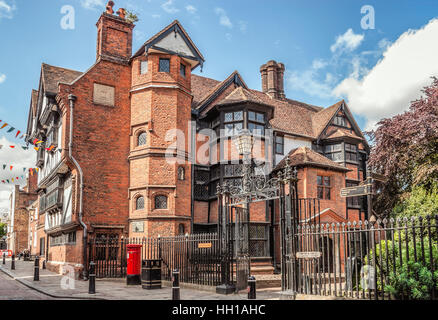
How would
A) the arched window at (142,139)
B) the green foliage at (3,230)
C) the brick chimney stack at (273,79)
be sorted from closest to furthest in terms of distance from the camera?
the arched window at (142,139) < the brick chimney stack at (273,79) < the green foliage at (3,230)

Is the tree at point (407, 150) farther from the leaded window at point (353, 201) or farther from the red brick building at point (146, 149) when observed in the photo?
the red brick building at point (146, 149)

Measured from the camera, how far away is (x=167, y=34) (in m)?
20.8

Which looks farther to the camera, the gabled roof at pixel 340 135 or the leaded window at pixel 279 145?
the gabled roof at pixel 340 135

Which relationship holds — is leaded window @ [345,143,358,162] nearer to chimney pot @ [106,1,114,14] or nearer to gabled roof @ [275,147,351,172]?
gabled roof @ [275,147,351,172]

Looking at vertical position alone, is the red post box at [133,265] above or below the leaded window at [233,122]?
below

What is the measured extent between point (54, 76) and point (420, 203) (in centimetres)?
2048

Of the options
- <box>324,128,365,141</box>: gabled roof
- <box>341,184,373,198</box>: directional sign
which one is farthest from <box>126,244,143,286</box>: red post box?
<box>324,128,365,141</box>: gabled roof

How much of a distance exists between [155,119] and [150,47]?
11.8 feet

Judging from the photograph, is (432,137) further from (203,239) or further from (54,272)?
(54,272)

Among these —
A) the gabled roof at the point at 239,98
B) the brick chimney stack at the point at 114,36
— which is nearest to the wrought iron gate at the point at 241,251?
the gabled roof at the point at 239,98

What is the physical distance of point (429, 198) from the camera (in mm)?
19750

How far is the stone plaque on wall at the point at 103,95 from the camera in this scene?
20.4 metres

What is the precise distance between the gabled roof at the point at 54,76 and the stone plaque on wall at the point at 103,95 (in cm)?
267

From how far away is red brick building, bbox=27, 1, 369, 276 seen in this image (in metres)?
19.3
